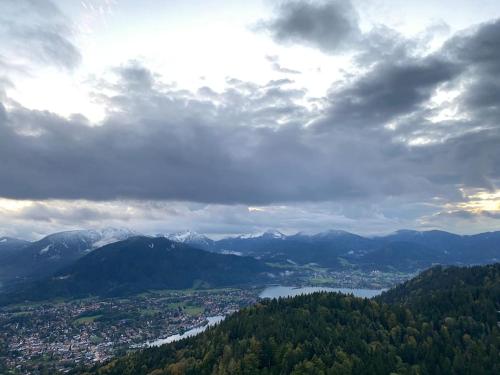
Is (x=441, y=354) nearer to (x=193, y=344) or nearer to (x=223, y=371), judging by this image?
(x=223, y=371)

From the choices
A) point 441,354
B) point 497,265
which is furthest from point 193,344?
point 497,265

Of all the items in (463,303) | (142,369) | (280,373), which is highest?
(463,303)

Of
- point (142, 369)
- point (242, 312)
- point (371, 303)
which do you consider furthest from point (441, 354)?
point (142, 369)

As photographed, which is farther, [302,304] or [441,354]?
[302,304]

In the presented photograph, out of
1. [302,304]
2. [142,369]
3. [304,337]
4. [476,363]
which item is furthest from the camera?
[302,304]

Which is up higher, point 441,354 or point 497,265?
point 497,265

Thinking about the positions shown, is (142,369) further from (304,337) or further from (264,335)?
(304,337)

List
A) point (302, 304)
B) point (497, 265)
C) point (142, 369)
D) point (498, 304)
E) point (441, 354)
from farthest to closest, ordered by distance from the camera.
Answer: point (497, 265) < point (302, 304) < point (498, 304) < point (142, 369) < point (441, 354)
